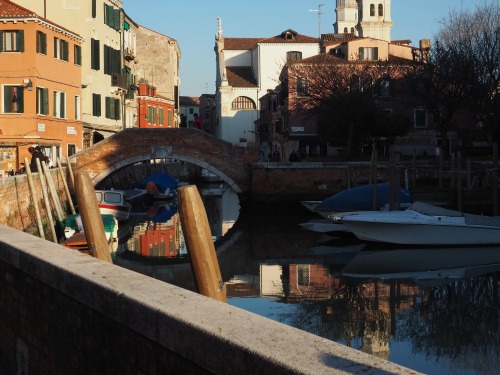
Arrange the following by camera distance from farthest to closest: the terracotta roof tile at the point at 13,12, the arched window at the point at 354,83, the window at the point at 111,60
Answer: the window at the point at 111,60, the arched window at the point at 354,83, the terracotta roof tile at the point at 13,12

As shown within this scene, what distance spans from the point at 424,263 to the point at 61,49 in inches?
774

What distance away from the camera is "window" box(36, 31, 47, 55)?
31453 millimetres

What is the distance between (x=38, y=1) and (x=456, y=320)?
2831 cm

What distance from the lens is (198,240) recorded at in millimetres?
4949

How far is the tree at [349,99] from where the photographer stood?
39312 millimetres

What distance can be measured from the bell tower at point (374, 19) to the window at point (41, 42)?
49.4m

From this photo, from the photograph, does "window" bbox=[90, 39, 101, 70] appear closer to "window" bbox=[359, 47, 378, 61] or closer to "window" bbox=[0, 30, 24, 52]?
"window" bbox=[0, 30, 24, 52]

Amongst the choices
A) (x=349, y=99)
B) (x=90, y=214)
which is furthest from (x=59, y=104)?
(x=90, y=214)

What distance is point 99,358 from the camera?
4.54 metres

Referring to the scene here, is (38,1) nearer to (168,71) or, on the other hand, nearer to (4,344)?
(168,71)

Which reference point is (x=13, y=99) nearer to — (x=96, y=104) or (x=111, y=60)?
(x=96, y=104)

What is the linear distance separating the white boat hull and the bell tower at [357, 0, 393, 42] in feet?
A: 186

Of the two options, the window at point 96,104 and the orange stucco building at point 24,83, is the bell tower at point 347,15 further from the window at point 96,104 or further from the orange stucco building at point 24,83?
the orange stucco building at point 24,83

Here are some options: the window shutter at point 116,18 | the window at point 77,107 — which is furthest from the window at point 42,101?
the window shutter at point 116,18
